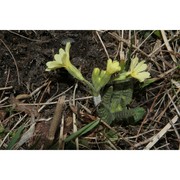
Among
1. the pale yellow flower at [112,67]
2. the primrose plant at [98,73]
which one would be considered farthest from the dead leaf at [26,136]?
the pale yellow flower at [112,67]

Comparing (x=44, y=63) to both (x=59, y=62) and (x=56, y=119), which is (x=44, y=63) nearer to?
(x=59, y=62)

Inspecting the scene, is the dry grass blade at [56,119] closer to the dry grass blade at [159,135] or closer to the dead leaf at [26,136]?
the dead leaf at [26,136]

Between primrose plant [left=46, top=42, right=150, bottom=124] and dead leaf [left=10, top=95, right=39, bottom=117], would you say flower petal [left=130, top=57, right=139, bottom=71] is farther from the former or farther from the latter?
dead leaf [left=10, top=95, right=39, bottom=117]

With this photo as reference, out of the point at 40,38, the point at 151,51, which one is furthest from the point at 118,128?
the point at 40,38

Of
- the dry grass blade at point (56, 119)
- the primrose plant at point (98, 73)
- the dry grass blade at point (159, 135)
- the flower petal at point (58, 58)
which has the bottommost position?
the dry grass blade at point (159, 135)

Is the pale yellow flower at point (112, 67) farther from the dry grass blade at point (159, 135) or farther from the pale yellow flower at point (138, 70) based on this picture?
the dry grass blade at point (159, 135)

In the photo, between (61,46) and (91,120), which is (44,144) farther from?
(61,46)

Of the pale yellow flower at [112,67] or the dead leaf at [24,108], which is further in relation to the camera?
the dead leaf at [24,108]

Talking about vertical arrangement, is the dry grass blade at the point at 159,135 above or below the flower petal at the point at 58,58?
Result: below
